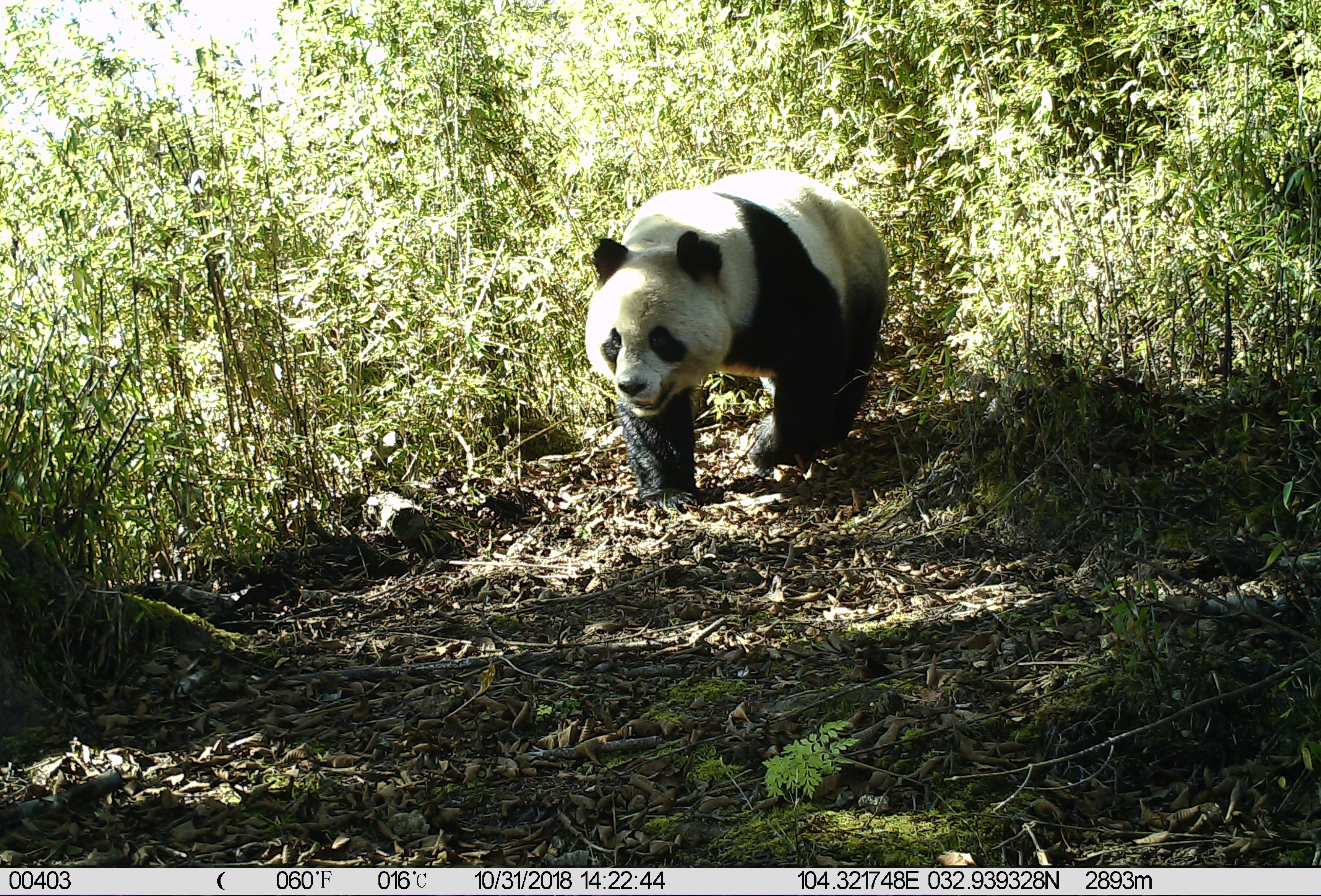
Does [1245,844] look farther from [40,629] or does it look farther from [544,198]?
[544,198]

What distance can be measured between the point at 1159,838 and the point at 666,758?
1260 millimetres

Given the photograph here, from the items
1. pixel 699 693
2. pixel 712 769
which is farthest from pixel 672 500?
pixel 712 769

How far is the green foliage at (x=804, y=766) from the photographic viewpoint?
268 centimetres

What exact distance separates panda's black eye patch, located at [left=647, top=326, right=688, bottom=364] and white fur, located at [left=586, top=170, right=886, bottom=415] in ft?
0.07

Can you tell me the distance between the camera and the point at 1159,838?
2.40m

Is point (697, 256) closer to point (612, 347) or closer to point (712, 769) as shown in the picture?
point (612, 347)

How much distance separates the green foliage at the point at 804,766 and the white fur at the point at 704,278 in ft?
9.33

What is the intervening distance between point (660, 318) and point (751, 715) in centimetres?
263

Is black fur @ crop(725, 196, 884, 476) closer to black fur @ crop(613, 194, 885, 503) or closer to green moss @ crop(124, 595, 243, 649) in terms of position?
black fur @ crop(613, 194, 885, 503)

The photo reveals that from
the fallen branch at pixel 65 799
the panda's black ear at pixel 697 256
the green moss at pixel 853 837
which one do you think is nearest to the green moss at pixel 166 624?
the fallen branch at pixel 65 799

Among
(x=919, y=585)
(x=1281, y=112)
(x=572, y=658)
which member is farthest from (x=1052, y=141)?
(x=572, y=658)

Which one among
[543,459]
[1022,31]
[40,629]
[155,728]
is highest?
[1022,31]

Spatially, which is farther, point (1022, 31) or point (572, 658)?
point (1022, 31)

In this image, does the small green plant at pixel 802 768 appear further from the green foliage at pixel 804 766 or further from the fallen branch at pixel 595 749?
the fallen branch at pixel 595 749
